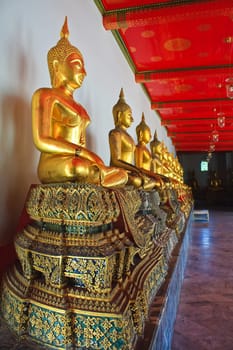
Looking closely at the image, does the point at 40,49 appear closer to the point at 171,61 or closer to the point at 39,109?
the point at 39,109

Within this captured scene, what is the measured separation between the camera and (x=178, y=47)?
3459 millimetres

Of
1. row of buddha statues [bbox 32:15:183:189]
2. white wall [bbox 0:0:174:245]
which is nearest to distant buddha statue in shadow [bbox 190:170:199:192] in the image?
white wall [bbox 0:0:174:245]

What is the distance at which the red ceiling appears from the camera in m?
2.49

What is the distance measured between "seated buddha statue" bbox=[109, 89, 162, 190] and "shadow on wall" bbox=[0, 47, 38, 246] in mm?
589

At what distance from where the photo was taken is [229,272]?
7.51 ft

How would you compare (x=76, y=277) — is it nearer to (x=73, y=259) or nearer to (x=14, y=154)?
(x=73, y=259)

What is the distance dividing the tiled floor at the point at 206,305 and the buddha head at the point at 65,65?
4.11ft

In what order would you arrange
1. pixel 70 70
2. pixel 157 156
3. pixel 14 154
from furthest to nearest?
pixel 157 156 < pixel 14 154 < pixel 70 70

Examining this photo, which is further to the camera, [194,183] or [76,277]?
[194,183]

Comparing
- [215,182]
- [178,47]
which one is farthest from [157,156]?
[215,182]

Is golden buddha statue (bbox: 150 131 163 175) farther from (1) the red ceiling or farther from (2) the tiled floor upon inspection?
(1) the red ceiling

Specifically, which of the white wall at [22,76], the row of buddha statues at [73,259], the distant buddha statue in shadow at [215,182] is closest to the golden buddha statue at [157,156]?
the white wall at [22,76]

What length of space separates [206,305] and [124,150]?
1.13 metres

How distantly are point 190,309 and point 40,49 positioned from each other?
1709 millimetres
